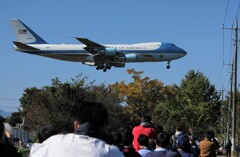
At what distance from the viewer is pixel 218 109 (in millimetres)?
73375

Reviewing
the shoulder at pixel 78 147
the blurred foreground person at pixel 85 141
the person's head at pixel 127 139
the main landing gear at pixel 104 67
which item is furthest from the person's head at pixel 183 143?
the main landing gear at pixel 104 67

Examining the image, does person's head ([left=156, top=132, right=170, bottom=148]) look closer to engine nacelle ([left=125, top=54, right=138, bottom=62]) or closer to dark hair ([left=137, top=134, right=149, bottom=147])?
dark hair ([left=137, top=134, right=149, bottom=147])

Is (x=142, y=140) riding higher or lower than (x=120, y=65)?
lower

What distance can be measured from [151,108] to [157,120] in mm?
5985

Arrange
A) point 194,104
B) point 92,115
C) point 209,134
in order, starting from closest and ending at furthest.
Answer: point 92,115 → point 209,134 → point 194,104

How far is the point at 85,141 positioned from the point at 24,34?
57.8 metres

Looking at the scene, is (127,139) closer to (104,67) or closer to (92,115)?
(92,115)

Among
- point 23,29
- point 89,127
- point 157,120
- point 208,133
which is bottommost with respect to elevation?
point 157,120

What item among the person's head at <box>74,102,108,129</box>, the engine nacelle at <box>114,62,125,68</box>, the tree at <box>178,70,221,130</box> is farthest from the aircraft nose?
the person's head at <box>74,102,108,129</box>

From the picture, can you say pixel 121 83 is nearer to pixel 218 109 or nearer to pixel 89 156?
pixel 218 109

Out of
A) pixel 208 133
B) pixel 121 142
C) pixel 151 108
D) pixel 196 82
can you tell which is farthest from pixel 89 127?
pixel 151 108

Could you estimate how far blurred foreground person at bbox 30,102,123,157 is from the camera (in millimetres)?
4156

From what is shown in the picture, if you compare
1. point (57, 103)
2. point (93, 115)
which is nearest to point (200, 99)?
point (57, 103)

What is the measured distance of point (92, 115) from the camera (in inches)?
169
